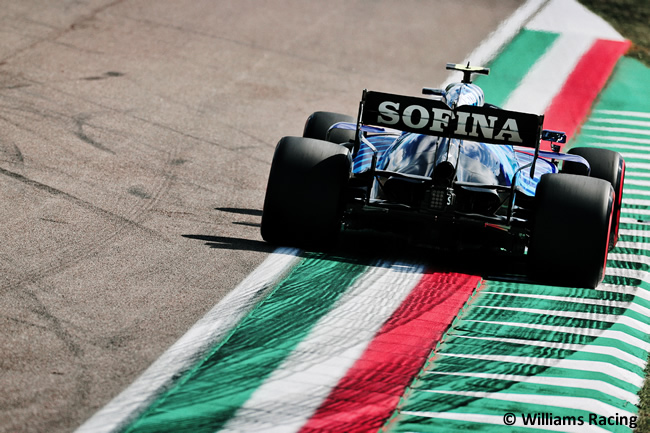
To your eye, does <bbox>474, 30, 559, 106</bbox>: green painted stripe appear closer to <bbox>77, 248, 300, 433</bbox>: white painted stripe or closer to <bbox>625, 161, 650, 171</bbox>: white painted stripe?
<bbox>625, 161, 650, 171</bbox>: white painted stripe

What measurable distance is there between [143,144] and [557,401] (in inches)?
315

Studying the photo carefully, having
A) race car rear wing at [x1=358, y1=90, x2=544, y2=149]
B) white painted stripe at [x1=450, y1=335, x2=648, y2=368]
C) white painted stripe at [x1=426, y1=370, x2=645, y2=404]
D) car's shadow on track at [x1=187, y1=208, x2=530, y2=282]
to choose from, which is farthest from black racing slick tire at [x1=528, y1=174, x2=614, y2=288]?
white painted stripe at [x1=426, y1=370, x2=645, y2=404]

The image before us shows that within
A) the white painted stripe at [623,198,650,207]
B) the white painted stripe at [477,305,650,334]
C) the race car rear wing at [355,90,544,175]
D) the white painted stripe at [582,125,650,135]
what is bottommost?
the white painted stripe at [477,305,650,334]

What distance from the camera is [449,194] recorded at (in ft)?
29.4

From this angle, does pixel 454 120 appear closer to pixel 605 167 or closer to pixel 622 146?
pixel 605 167

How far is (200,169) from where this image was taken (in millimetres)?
12344

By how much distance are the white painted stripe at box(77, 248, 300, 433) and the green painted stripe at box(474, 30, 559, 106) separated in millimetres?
9762

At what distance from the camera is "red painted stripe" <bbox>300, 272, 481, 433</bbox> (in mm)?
6113

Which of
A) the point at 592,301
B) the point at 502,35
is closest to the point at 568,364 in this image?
the point at 592,301

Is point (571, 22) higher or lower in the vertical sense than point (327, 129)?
higher

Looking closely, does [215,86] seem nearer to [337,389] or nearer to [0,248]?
[0,248]

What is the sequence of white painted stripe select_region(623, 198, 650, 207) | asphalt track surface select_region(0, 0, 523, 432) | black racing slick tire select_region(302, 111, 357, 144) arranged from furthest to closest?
1. white painted stripe select_region(623, 198, 650, 207)
2. black racing slick tire select_region(302, 111, 357, 144)
3. asphalt track surface select_region(0, 0, 523, 432)

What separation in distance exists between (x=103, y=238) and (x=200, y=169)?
3075 millimetres

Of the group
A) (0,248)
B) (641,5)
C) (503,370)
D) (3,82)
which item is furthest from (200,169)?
(641,5)
